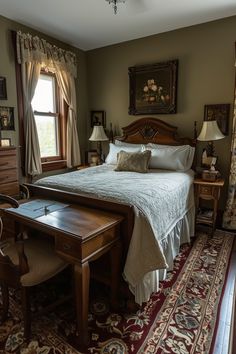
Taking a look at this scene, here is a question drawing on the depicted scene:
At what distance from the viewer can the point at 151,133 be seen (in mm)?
3744

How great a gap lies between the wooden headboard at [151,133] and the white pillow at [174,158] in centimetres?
19

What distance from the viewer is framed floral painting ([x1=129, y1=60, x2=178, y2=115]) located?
3536 millimetres

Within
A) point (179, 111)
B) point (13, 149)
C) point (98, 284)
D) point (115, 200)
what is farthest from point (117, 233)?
point (179, 111)

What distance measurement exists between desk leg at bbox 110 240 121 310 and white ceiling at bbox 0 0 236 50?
2.71m

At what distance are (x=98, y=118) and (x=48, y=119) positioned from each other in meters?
0.93

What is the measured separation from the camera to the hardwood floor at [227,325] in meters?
1.50

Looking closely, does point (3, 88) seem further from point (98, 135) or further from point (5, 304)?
point (5, 304)

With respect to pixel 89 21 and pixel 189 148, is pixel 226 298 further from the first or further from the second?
pixel 89 21

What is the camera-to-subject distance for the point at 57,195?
2238mm

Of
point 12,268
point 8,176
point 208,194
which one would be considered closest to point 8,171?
point 8,176

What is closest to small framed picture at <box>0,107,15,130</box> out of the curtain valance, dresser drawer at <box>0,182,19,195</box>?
the curtain valance

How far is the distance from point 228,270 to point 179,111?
7.49 ft

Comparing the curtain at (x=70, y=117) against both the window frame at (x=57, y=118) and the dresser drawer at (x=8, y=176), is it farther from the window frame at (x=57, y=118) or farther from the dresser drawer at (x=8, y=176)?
the dresser drawer at (x=8, y=176)

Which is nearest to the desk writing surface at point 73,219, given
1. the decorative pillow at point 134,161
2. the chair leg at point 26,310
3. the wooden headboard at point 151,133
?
the chair leg at point 26,310
